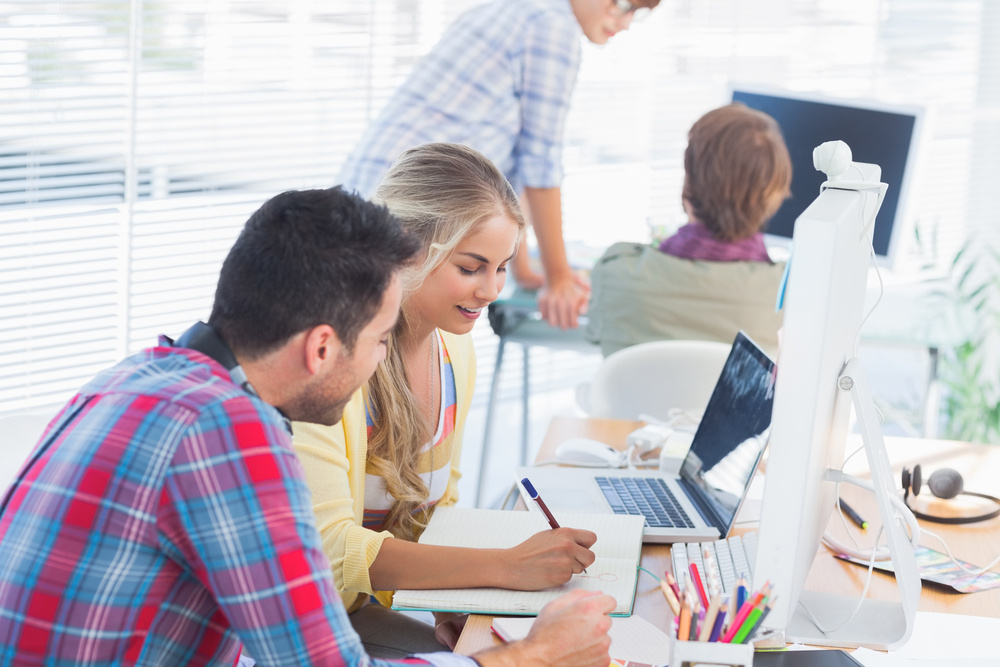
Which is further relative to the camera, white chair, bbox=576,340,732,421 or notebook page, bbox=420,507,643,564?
white chair, bbox=576,340,732,421

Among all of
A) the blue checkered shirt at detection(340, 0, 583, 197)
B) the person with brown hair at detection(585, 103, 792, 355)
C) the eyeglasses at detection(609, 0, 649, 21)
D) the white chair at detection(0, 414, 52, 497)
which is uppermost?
the eyeglasses at detection(609, 0, 649, 21)

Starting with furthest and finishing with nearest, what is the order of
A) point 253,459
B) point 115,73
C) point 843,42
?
point 843,42 < point 115,73 < point 253,459

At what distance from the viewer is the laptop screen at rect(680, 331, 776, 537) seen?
134 centimetres

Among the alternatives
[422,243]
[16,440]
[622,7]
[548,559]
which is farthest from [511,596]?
[622,7]

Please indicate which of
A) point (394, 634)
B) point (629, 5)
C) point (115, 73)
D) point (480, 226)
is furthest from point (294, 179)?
point (394, 634)

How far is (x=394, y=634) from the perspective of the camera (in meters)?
1.37

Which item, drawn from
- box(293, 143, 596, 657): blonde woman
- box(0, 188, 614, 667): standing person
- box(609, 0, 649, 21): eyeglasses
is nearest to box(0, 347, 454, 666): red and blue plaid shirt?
box(0, 188, 614, 667): standing person

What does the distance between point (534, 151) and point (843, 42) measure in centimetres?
146

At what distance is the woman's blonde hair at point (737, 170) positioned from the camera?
2.34 metres

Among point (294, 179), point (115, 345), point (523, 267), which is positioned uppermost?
point (294, 179)

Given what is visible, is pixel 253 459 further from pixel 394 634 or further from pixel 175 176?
pixel 175 176

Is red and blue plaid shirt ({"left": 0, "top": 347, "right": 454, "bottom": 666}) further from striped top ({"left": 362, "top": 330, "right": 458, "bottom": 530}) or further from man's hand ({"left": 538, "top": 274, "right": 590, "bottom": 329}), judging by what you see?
man's hand ({"left": 538, "top": 274, "right": 590, "bottom": 329})

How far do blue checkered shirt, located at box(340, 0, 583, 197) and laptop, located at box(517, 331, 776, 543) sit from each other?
1.30 metres

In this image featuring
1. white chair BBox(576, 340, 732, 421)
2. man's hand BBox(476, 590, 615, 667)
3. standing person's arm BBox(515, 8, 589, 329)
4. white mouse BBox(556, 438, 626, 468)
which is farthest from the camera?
standing person's arm BBox(515, 8, 589, 329)
